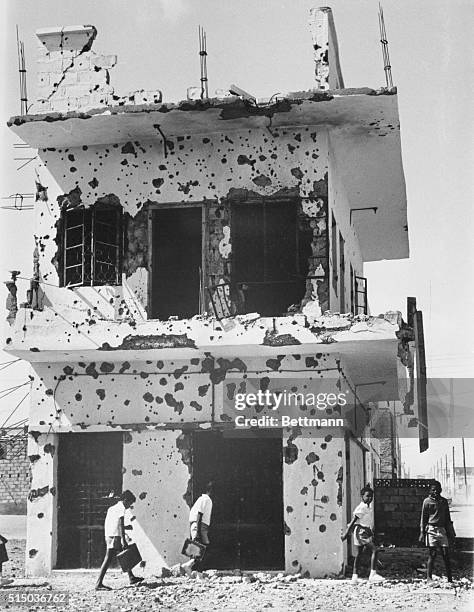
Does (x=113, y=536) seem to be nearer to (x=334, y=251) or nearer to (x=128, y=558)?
(x=128, y=558)

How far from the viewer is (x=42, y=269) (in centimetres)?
1473

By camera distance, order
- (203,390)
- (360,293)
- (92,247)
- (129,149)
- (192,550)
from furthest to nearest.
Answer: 1. (360,293)
2. (129,149)
3. (92,247)
4. (203,390)
5. (192,550)

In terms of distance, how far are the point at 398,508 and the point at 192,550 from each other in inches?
340

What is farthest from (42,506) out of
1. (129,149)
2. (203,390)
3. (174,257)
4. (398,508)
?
(398,508)

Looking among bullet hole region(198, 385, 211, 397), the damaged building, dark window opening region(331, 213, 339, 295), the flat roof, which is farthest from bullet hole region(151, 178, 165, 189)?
bullet hole region(198, 385, 211, 397)

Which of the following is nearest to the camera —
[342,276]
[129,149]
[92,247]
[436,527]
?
[436,527]

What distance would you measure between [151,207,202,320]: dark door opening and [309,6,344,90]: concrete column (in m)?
2.73

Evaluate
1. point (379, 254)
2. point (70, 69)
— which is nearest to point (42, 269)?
point (70, 69)

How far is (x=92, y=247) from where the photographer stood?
14484mm

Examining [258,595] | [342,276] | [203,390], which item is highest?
[342,276]

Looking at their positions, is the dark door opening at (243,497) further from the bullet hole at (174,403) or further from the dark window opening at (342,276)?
the dark window opening at (342,276)

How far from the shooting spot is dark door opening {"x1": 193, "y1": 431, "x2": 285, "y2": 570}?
1391 cm

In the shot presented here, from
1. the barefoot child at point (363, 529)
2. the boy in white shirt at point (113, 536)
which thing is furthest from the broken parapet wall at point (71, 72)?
the barefoot child at point (363, 529)

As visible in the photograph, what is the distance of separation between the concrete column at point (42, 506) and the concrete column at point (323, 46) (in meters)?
6.82
